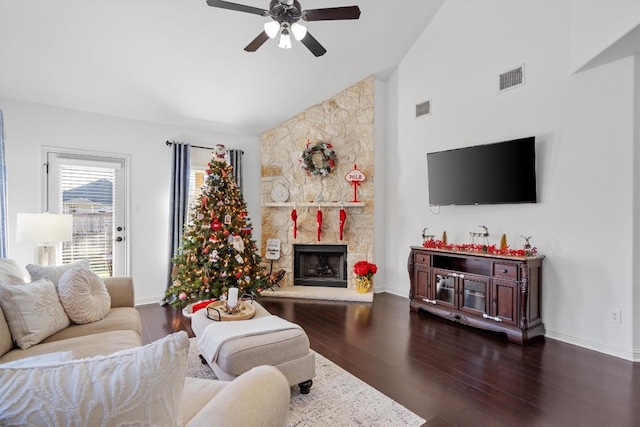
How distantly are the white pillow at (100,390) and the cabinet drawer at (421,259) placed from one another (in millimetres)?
3940

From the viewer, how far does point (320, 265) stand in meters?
5.91

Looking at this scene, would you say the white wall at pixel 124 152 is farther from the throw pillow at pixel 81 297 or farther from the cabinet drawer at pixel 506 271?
the cabinet drawer at pixel 506 271

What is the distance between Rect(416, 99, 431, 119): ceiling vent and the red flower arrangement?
254cm

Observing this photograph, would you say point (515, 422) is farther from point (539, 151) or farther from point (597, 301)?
point (539, 151)

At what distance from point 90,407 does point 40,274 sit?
95.4 inches

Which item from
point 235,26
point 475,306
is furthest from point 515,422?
point 235,26

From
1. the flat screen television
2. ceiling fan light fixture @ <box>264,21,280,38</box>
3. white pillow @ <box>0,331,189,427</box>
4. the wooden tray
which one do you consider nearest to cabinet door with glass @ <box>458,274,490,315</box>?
the flat screen television

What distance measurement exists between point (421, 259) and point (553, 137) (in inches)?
82.6

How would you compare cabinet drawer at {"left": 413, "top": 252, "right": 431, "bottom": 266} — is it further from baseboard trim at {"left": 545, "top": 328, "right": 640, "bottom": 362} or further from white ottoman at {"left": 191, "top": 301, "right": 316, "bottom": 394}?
white ottoman at {"left": 191, "top": 301, "right": 316, "bottom": 394}

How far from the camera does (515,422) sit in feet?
6.81

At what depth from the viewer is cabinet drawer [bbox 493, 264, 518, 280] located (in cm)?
341

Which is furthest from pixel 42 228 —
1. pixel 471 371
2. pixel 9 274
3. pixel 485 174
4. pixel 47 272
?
pixel 485 174

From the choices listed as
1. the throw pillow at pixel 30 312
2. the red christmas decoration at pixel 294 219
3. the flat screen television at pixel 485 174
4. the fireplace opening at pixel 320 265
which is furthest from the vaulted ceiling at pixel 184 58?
the throw pillow at pixel 30 312

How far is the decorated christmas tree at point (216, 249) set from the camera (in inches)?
173
